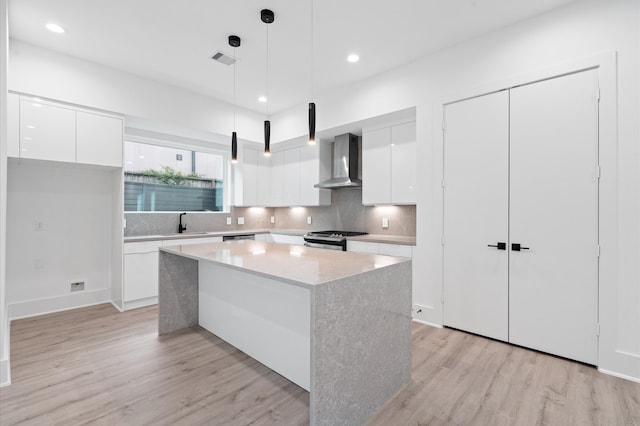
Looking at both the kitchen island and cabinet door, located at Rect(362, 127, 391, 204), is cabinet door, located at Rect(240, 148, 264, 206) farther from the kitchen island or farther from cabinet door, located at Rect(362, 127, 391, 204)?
the kitchen island

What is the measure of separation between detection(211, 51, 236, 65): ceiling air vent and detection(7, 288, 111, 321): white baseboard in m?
3.31

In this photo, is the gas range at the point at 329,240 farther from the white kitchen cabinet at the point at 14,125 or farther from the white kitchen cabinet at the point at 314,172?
the white kitchen cabinet at the point at 14,125

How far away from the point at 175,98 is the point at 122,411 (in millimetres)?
3659

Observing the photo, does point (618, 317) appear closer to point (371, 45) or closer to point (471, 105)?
point (471, 105)

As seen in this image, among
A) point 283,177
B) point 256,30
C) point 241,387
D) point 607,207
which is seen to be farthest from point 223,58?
point 607,207

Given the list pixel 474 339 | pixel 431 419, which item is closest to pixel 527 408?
pixel 431 419

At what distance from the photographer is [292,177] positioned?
17.3 ft

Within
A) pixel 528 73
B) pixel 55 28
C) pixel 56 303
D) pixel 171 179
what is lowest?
pixel 56 303

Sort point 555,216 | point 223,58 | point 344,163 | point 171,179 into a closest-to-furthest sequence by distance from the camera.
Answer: point 555,216
point 223,58
point 344,163
point 171,179

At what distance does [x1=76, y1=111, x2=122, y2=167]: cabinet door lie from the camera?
3381 mm

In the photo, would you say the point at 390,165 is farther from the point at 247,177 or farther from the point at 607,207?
the point at 247,177

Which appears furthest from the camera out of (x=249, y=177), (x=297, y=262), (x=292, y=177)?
(x=249, y=177)

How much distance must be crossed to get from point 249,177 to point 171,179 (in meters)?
1.26

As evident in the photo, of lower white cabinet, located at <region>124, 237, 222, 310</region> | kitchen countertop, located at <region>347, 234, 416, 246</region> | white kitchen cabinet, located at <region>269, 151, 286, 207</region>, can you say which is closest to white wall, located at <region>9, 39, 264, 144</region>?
white kitchen cabinet, located at <region>269, 151, 286, 207</region>
